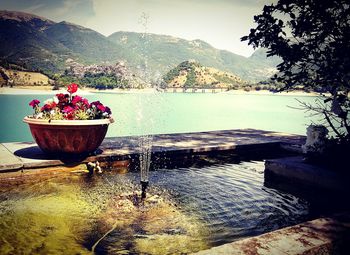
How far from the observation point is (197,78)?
445 ft

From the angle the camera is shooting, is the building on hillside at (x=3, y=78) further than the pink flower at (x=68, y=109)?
Yes

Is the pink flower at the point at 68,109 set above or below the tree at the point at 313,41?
below

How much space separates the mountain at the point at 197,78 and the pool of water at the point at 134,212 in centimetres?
12329

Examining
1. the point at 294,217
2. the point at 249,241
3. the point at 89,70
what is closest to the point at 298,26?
the point at 294,217

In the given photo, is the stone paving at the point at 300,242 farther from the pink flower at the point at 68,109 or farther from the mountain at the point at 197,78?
the mountain at the point at 197,78

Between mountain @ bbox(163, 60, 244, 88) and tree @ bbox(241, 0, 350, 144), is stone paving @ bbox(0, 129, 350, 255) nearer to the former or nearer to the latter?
tree @ bbox(241, 0, 350, 144)

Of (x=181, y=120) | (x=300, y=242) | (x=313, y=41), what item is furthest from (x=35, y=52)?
(x=300, y=242)

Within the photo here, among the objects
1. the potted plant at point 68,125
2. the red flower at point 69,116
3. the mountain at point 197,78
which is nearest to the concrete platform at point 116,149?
the potted plant at point 68,125

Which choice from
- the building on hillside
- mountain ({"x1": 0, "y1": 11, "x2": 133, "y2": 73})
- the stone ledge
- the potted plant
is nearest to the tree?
the potted plant

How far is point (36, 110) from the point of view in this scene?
5434 mm

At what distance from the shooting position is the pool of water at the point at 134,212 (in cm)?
309

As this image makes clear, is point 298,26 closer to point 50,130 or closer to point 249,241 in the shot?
point 249,241

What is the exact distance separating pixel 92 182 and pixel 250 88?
4497 inches

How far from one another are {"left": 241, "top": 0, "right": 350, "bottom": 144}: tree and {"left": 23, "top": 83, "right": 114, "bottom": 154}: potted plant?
10.3ft
